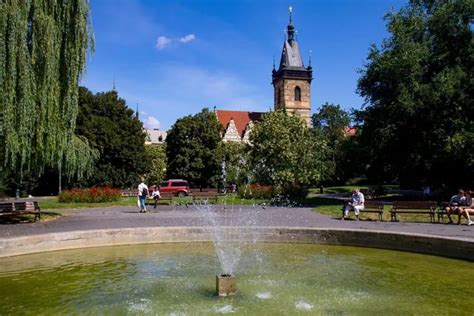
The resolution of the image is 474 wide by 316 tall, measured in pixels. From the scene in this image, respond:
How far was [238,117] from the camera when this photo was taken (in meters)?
109

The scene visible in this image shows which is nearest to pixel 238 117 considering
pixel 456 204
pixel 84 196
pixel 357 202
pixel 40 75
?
pixel 84 196

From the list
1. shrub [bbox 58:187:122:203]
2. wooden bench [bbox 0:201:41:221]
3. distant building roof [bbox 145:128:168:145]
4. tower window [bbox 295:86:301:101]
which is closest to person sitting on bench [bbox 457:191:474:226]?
wooden bench [bbox 0:201:41:221]

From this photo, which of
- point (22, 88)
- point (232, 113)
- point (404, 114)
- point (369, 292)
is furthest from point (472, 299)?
point (232, 113)

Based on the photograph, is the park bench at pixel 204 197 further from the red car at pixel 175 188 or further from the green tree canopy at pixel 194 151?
the green tree canopy at pixel 194 151

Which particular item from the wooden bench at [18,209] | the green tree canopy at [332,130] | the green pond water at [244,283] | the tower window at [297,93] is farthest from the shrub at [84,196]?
the tower window at [297,93]

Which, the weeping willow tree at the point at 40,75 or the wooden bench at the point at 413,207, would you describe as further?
the wooden bench at the point at 413,207

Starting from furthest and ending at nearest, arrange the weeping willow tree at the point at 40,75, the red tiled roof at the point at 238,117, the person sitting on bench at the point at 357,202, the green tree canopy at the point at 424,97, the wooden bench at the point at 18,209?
the red tiled roof at the point at 238,117 → the green tree canopy at the point at 424,97 → the person sitting on bench at the point at 357,202 → the wooden bench at the point at 18,209 → the weeping willow tree at the point at 40,75

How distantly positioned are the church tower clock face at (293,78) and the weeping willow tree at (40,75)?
74.1m

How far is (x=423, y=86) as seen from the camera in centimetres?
2744

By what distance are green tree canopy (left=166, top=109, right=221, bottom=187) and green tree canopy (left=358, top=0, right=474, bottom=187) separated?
34.8 metres

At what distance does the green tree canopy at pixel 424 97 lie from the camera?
88.4 ft

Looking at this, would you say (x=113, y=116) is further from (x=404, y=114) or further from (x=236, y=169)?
(x=404, y=114)

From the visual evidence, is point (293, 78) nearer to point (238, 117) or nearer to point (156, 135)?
point (238, 117)

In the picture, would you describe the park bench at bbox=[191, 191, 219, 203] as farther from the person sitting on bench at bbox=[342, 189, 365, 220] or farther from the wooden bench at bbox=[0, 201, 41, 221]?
the person sitting on bench at bbox=[342, 189, 365, 220]
